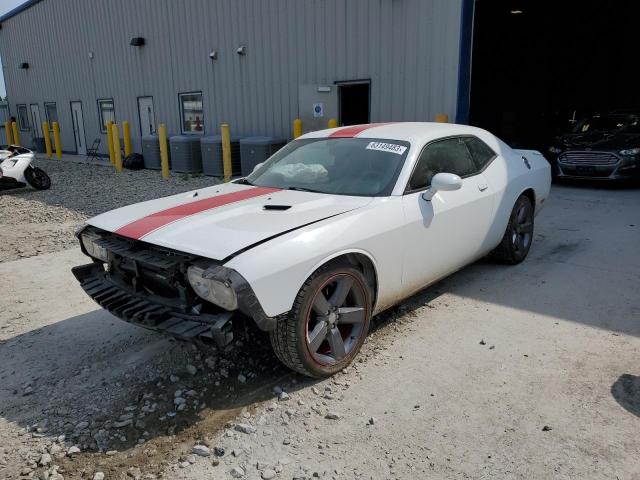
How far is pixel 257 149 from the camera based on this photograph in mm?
11945

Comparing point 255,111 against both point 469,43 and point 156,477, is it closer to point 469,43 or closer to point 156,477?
point 469,43

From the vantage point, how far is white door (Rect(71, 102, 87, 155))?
20.6 metres

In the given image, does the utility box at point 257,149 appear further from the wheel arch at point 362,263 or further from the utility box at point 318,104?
the wheel arch at point 362,263

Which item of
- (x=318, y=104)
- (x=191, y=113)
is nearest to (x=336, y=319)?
(x=318, y=104)

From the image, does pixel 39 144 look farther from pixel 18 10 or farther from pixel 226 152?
pixel 226 152

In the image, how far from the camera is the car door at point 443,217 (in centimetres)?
359

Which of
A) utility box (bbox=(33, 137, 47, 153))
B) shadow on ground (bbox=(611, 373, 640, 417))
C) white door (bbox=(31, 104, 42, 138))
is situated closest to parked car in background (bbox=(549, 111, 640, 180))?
shadow on ground (bbox=(611, 373, 640, 417))

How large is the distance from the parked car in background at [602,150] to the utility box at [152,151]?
34.6 feet

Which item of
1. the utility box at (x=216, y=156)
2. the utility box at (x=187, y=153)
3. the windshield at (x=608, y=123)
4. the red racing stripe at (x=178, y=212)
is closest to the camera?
the red racing stripe at (x=178, y=212)

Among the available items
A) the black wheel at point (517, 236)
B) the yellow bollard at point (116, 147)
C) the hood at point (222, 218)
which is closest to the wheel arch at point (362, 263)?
the hood at point (222, 218)

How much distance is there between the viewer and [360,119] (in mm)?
14883

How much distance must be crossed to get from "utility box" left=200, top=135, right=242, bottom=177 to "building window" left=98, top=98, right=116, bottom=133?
24.6 ft

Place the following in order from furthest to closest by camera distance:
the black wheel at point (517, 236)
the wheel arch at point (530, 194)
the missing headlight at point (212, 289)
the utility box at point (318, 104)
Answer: the utility box at point (318, 104), the wheel arch at point (530, 194), the black wheel at point (517, 236), the missing headlight at point (212, 289)

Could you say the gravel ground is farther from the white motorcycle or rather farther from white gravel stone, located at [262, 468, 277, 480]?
white gravel stone, located at [262, 468, 277, 480]
